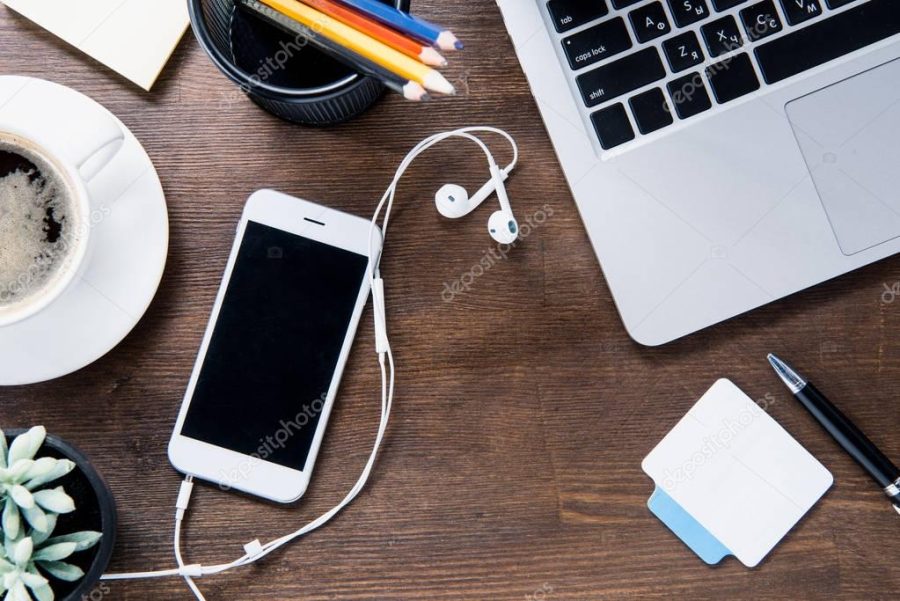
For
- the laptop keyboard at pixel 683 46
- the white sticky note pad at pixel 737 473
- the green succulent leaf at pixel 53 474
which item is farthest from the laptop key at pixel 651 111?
the green succulent leaf at pixel 53 474

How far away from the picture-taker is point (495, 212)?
2.12 ft

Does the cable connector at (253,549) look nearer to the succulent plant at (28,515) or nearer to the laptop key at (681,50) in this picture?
the succulent plant at (28,515)

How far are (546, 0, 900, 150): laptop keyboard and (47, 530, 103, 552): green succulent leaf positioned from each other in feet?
1.61

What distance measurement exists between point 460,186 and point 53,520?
404 mm

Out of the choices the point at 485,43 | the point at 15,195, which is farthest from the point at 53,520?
the point at 485,43

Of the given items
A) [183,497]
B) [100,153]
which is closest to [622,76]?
[100,153]

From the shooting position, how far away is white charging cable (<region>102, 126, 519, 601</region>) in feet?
2.08

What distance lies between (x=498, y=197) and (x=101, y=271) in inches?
13.2

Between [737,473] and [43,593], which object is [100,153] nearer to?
[43,593]

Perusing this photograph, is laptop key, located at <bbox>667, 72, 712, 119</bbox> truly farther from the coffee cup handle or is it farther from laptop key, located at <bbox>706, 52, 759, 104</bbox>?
the coffee cup handle

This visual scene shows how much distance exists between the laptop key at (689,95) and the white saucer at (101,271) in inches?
16.9

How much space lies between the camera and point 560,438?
0.66 m

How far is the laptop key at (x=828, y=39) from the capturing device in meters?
0.59

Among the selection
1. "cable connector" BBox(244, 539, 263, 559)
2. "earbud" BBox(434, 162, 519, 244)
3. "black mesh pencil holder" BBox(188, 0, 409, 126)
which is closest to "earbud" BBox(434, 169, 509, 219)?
"earbud" BBox(434, 162, 519, 244)
